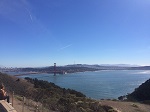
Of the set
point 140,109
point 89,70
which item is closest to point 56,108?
point 140,109

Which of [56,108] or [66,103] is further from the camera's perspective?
[66,103]

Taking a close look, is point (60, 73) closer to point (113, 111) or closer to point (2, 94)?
point (113, 111)

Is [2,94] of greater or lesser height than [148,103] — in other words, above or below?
A: above

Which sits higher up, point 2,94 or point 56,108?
point 2,94

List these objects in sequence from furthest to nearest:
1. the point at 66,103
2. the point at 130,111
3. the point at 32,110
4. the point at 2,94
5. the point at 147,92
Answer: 1. the point at 147,92
2. the point at 130,111
3. the point at 66,103
4. the point at 32,110
5. the point at 2,94

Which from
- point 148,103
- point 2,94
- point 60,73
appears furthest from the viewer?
point 60,73

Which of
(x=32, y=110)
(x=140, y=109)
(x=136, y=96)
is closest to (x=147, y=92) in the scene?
(x=136, y=96)

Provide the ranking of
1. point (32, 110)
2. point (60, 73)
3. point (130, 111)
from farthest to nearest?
point (60, 73) < point (130, 111) < point (32, 110)

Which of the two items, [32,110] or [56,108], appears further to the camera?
[56,108]

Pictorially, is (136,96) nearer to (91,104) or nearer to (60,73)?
(91,104)
